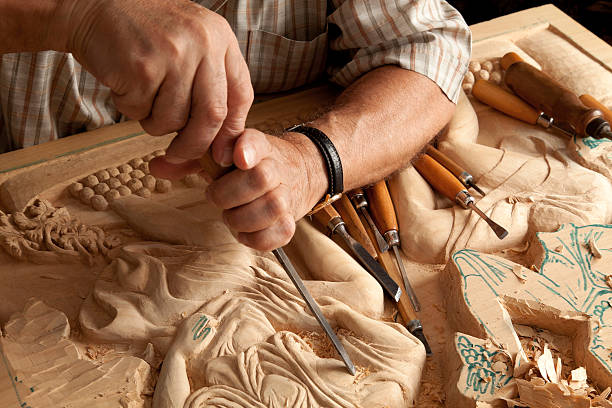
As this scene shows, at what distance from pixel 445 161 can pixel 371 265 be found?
44 centimetres

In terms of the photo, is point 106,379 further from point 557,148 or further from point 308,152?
point 557,148

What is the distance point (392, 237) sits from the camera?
59.7 inches

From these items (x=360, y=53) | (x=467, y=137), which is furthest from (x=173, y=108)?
(x=467, y=137)

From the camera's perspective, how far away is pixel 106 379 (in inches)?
46.9

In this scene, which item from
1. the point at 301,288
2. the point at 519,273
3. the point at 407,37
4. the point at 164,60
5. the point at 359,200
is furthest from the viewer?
the point at 407,37

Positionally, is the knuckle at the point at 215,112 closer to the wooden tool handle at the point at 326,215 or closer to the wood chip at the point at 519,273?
the wooden tool handle at the point at 326,215

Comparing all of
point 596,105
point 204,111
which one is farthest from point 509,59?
point 204,111

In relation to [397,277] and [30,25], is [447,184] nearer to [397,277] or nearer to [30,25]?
[397,277]

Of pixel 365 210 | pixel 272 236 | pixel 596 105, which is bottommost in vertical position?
pixel 365 210

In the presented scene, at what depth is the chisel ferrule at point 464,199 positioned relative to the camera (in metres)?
1.54

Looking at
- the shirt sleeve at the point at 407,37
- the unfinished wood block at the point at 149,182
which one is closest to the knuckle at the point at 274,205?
the unfinished wood block at the point at 149,182

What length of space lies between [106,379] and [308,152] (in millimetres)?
702

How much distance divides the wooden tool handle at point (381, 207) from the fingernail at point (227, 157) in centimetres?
48

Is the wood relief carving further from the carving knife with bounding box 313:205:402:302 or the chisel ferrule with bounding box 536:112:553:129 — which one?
the chisel ferrule with bounding box 536:112:553:129
